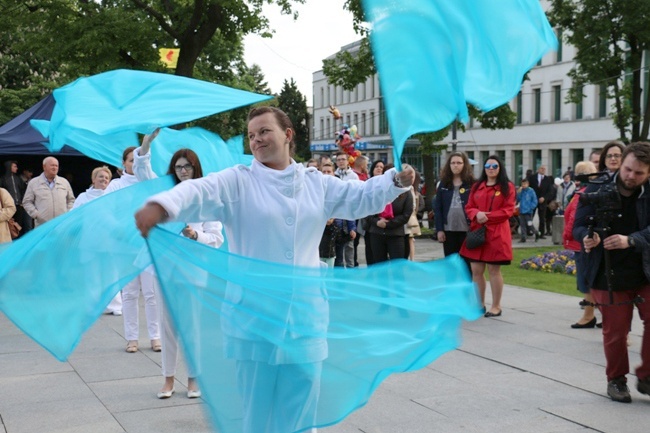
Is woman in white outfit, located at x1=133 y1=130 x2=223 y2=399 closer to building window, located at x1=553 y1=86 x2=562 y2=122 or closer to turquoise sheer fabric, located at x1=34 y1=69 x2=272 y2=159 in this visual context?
turquoise sheer fabric, located at x1=34 y1=69 x2=272 y2=159

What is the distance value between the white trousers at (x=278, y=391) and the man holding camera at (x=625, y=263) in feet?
12.2

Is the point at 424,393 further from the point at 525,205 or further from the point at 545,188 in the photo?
the point at 545,188

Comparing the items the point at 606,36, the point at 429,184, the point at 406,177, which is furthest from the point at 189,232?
the point at 429,184

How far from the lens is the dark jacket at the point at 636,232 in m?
6.73

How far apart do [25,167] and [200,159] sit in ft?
51.7

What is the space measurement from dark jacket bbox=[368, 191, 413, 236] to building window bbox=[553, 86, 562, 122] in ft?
160

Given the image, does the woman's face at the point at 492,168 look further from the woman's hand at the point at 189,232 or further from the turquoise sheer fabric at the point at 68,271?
the turquoise sheer fabric at the point at 68,271

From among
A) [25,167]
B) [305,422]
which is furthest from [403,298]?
[25,167]

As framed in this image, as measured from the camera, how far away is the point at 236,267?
401cm

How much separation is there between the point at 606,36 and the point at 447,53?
22.4 meters

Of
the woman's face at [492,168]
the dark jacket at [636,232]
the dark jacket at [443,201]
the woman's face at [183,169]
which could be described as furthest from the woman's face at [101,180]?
the dark jacket at [636,232]

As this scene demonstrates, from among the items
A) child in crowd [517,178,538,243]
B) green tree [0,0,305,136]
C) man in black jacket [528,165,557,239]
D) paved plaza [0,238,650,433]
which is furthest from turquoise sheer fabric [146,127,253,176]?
man in black jacket [528,165,557,239]

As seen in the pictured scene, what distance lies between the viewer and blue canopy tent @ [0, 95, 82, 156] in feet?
58.6

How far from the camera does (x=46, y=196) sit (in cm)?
1348
